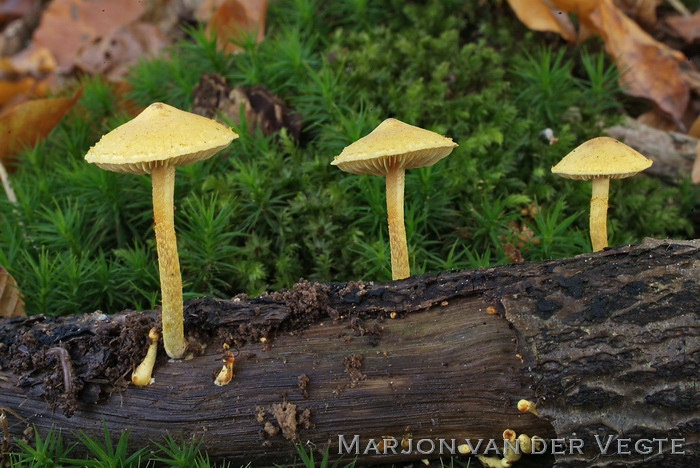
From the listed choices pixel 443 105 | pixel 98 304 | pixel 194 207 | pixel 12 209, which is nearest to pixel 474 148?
pixel 443 105

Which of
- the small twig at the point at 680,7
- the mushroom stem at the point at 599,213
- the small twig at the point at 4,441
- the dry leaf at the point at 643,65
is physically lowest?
the small twig at the point at 4,441

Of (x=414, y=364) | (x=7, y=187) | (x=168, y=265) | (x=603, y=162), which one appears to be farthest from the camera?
(x=7, y=187)

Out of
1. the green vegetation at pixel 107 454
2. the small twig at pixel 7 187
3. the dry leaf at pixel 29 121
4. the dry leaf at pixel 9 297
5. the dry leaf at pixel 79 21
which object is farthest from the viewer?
the dry leaf at pixel 79 21

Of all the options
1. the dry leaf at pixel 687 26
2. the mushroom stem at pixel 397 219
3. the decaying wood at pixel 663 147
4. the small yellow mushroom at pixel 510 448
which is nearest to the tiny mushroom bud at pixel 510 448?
the small yellow mushroom at pixel 510 448

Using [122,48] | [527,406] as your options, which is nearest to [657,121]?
[527,406]

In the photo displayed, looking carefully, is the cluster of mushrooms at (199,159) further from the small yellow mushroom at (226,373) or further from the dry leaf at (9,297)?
the dry leaf at (9,297)

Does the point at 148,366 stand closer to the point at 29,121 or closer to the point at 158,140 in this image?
the point at 158,140

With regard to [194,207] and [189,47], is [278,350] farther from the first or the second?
[189,47]
